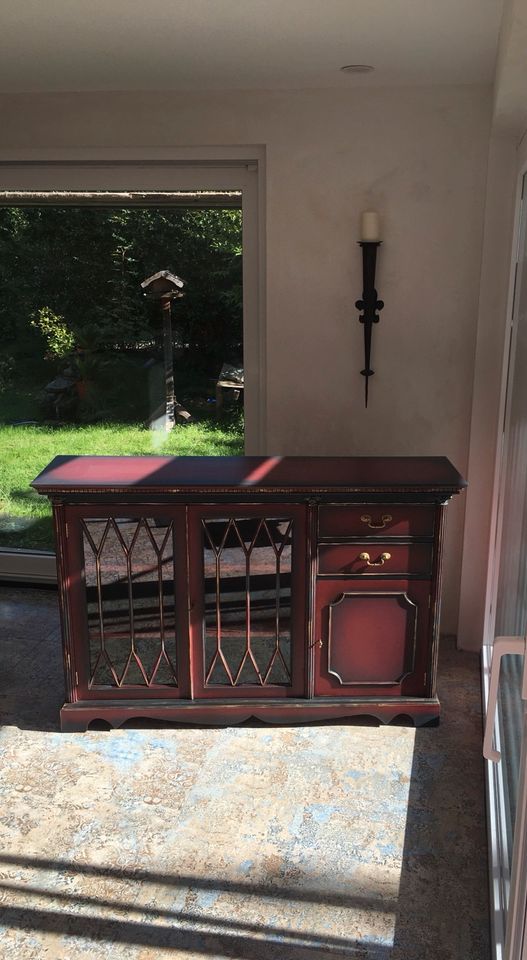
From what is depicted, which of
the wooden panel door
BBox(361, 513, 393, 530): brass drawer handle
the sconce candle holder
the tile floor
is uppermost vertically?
the sconce candle holder

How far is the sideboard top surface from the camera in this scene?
267cm

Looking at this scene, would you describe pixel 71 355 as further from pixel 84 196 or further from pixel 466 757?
pixel 466 757

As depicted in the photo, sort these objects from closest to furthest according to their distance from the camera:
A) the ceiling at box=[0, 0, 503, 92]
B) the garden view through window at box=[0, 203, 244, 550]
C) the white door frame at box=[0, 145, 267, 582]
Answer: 1. the ceiling at box=[0, 0, 503, 92]
2. the white door frame at box=[0, 145, 267, 582]
3. the garden view through window at box=[0, 203, 244, 550]

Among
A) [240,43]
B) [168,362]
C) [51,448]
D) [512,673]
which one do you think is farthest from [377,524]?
[51,448]

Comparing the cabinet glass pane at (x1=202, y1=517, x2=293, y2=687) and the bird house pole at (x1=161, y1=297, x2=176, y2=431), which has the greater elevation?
the bird house pole at (x1=161, y1=297, x2=176, y2=431)

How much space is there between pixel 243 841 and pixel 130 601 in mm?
862

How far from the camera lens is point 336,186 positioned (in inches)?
128

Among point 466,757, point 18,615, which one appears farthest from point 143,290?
point 466,757

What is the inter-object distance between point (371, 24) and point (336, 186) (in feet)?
2.83

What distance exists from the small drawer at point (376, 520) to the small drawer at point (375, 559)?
0.04 metres

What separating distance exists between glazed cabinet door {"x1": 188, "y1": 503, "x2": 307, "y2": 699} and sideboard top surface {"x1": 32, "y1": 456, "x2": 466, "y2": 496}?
0.09m

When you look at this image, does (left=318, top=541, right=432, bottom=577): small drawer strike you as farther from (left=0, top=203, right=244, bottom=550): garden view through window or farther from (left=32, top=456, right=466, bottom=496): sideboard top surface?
(left=0, top=203, right=244, bottom=550): garden view through window

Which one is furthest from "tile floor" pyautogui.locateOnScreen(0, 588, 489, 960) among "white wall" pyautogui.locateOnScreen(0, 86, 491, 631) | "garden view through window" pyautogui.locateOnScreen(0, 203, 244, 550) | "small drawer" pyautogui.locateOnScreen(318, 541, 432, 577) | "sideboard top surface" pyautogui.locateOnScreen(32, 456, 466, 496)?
"garden view through window" pyautogui.locateOnScreen(0, 203, 244, 550)

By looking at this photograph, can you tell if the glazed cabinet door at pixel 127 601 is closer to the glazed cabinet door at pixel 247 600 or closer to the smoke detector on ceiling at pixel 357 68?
the glazed cabinet door at pixel 247 600
